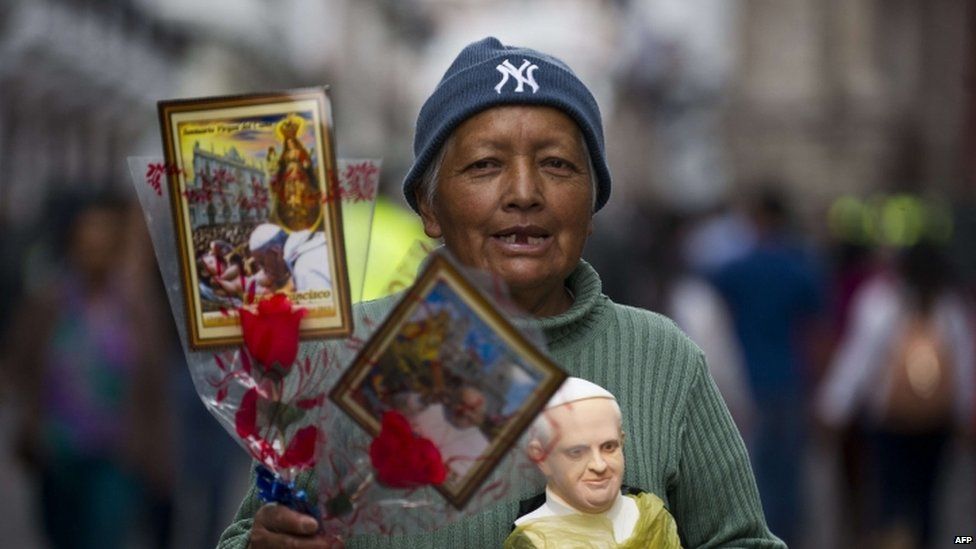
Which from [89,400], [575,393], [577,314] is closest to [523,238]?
[577,314]

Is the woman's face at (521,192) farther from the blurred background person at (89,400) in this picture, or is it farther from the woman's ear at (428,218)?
the blurred background person at (89,400)

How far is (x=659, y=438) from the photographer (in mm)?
3666

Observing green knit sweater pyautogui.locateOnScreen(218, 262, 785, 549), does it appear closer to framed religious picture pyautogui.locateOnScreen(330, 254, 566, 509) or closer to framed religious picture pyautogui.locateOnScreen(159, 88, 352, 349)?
framed religious picture pyautogui.locateOnScreen(159, 88, 352, 349)

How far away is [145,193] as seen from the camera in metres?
3.40

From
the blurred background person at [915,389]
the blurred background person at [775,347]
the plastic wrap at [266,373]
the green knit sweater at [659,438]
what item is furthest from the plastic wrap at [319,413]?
the blurred background person at [775,347]

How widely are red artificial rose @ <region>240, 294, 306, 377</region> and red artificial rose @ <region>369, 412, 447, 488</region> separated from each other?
23cm

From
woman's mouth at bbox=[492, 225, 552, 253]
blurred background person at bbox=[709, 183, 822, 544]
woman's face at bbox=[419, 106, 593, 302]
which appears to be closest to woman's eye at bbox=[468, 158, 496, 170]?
woman's face at bbox=[419, 106, 593, 302]

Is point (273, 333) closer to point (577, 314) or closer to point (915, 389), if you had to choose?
point (577, 314)

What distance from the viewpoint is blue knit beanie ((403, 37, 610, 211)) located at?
12.0 feet

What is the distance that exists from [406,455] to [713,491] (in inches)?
29.4

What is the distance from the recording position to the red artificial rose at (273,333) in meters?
3.32

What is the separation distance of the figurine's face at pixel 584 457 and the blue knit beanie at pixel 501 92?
23.5 inches

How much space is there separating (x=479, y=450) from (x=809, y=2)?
43.8 metres

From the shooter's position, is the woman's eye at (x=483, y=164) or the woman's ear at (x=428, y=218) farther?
the woman's ear at (x=428, y=218)
